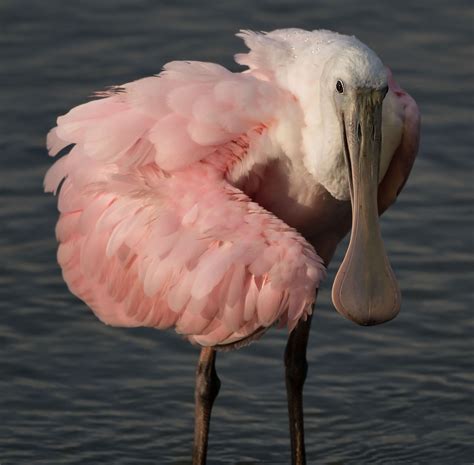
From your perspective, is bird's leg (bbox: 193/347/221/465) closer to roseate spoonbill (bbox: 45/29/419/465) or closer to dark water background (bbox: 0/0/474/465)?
dark water background (bbox: 0/0/474/465)

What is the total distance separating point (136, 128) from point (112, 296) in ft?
3.02

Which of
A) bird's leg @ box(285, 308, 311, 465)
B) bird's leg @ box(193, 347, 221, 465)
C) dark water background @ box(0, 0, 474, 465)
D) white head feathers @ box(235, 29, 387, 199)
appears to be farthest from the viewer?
dark water background @ box(0, 0, 474, 465)

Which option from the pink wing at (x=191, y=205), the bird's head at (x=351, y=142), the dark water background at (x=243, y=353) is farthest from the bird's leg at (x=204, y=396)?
the bird's head at (x=351, y=142)

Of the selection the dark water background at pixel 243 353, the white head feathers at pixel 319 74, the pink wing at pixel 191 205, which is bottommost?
the dark water background at pixel 243 353

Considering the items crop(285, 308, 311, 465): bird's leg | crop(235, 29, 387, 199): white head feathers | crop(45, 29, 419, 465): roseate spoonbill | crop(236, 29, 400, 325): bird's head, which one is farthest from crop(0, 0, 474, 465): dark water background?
crop(235, 29, 387, 199): white head feathers

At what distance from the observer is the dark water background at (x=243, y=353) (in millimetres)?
8281

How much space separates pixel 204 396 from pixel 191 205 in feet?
3.80

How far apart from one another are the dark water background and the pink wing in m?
1.03

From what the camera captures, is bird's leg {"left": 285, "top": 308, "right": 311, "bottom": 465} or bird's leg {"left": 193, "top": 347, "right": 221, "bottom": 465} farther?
bird's leg {"left": 285, "top": 308, "right": 311, "bottom": 465}

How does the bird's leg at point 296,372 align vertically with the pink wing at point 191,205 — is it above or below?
below

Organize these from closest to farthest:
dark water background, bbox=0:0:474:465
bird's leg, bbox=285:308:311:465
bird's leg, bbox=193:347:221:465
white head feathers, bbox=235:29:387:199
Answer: white head feathers, bbox=235:29:387:199 → bird's leg, bbox=193:347:221:465 → bird's leg, bbox=285:308:311:465 → dark water background, bbox=0:0:474:465

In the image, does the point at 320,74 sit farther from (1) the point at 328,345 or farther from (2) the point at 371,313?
(1) the point at 328,345

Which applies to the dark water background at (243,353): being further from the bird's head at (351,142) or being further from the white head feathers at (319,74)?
the white head feathers at (319,74)

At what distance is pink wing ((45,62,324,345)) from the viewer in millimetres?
6953
